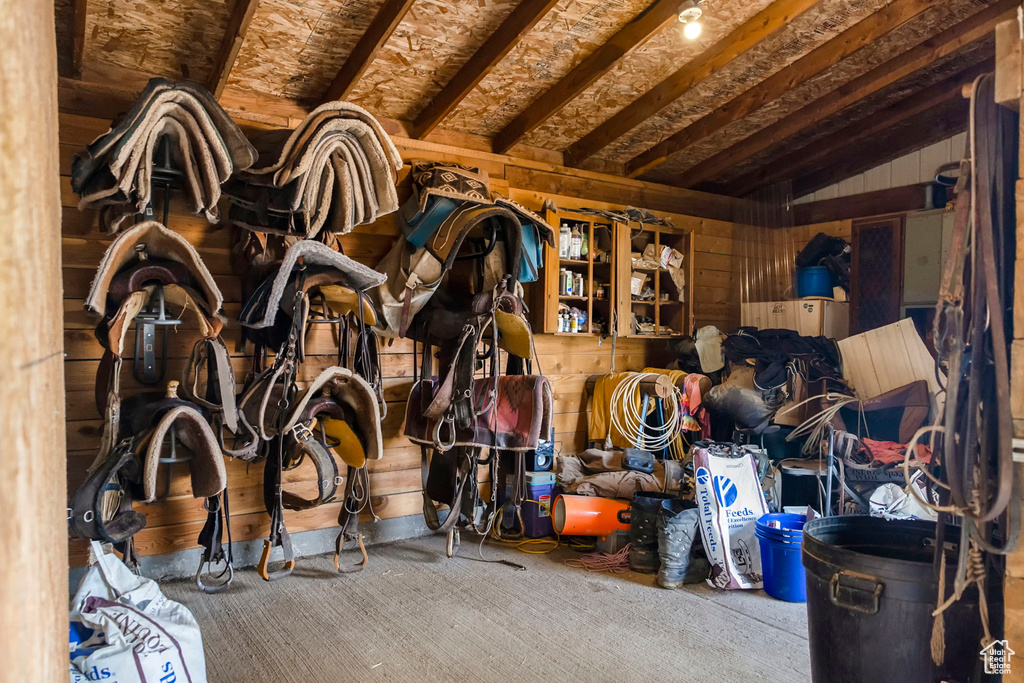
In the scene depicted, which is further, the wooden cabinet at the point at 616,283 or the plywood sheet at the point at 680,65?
the wooden cabinet at the point at 616,283

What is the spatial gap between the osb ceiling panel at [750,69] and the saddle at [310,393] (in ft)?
8.23

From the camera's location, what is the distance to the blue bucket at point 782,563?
2957mm

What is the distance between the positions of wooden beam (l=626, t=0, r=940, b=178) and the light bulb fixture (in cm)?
107

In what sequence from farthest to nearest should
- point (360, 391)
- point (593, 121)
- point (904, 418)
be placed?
point (593, 121)
point (904, 418)
point (360, 391)

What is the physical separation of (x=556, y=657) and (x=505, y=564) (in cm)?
105

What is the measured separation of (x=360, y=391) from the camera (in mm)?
3086

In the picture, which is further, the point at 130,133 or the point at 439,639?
the point at 439,639

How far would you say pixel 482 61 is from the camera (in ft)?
11.0

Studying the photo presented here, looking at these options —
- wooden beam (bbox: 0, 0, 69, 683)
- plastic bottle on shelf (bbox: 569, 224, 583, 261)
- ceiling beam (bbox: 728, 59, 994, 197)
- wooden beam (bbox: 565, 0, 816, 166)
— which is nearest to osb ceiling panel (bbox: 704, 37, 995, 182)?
ceiling beam (bbox: 728, 59, 994, 197)

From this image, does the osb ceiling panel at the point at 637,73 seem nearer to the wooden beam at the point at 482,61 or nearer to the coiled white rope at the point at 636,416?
the wooden beam at the point at 482,61

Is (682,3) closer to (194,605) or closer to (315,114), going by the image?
(315,114)

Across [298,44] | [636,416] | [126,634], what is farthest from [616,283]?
[126,634]

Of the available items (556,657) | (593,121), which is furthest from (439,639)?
(593,121)

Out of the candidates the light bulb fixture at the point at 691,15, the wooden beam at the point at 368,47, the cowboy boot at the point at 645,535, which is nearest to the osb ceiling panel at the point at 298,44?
the wooden beam at the point at 368,47
